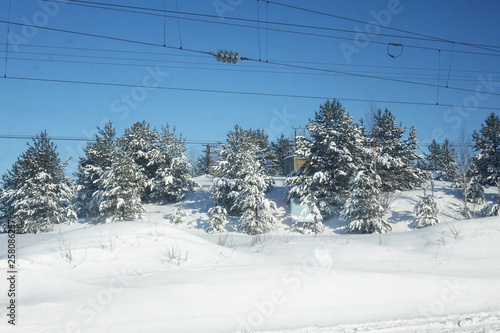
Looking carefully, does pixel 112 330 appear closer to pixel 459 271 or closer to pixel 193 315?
pixel 193 315

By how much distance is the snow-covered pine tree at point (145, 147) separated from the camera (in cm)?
3656

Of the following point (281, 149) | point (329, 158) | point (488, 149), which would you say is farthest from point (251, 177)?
point (281, 149)

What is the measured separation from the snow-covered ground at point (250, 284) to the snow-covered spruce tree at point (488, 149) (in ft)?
112

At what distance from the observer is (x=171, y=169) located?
35.6m

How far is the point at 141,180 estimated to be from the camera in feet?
104

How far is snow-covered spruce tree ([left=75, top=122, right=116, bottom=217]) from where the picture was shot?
33781 mm

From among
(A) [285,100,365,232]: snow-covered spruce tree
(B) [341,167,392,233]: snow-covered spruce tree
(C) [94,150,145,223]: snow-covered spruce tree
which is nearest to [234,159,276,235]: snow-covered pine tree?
(A) [285,100,365,232]: snow-covered spruce tree

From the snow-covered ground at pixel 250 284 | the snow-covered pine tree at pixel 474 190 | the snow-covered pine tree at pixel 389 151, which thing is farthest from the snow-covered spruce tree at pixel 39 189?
the snow-covered pine tree at pixel 474 190

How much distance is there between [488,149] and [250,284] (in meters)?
40.9

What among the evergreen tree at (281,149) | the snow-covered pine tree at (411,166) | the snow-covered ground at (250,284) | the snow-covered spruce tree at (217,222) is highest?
the evergreen tree at (281,149)

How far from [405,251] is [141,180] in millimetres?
28205

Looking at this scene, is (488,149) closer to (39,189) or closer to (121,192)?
(121,192)

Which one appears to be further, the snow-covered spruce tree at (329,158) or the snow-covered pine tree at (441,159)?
the snow-covered pine tree at (441,159)

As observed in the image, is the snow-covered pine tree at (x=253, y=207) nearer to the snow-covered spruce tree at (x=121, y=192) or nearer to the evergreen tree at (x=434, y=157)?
the snow-covered spruce tree at (x=121, y=192)
